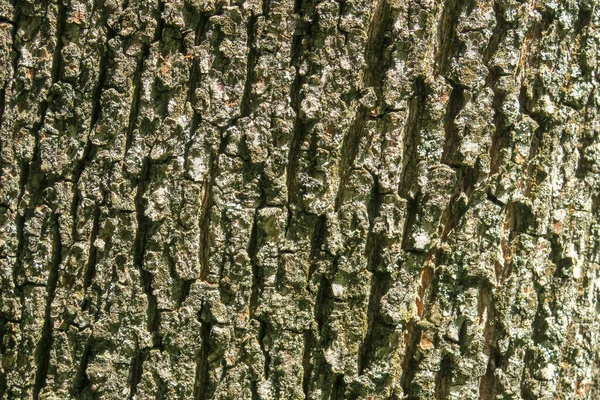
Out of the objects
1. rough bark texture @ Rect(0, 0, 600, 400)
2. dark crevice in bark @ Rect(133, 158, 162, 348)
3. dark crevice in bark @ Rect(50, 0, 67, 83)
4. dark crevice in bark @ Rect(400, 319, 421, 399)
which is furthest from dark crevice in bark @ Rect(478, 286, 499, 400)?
dark crevice in bark @ Rect(50, 0, 67, 83)

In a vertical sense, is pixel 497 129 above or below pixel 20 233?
above

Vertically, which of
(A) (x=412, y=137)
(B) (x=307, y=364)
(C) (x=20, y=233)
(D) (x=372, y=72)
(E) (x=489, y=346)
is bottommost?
(B) (x=307, y=364)

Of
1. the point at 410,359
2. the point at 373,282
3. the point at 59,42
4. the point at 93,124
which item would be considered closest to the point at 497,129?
the point at 373,282

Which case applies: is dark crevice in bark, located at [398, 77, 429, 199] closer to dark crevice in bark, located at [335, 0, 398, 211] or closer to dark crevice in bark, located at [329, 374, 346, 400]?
dark crevice in bark, located at [335, 0, 398, 211]

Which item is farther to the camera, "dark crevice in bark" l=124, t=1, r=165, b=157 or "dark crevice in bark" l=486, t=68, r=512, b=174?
"dark crevice in bark" l=486, t=68, r=512, b=174

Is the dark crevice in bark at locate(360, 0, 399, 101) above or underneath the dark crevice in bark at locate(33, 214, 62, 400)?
above

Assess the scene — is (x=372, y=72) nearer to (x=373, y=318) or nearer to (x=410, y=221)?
(x=410, y=221)

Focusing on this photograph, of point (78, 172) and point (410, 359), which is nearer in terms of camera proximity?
point (78, 172)
